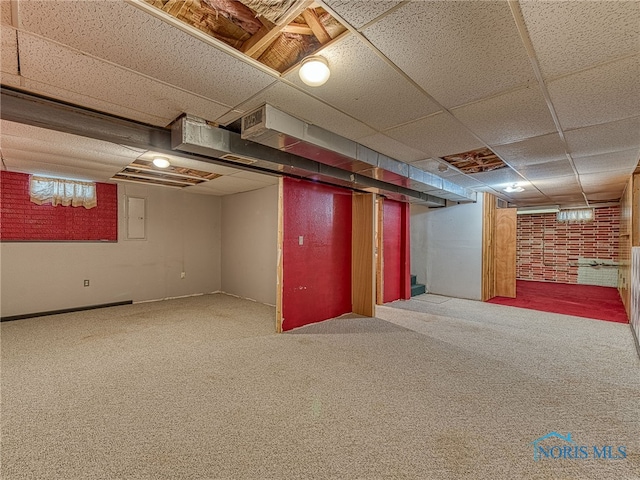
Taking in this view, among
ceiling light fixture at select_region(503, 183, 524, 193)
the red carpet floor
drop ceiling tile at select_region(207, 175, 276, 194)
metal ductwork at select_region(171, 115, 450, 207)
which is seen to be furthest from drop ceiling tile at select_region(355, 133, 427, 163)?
the red carpet floor

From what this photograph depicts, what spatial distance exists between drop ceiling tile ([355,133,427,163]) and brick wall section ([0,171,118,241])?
4.60 meters

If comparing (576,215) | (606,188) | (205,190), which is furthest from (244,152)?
(576,215)

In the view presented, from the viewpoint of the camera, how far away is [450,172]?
425 centimetres

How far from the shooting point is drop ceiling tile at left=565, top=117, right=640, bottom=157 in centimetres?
251

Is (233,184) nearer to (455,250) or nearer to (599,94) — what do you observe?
(599,94)

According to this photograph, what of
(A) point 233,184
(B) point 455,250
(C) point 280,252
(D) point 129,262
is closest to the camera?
(C) point 280,252

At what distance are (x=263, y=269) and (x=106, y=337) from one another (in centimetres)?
254

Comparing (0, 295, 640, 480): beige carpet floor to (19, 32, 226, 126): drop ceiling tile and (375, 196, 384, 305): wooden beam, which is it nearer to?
(375, 196, 384, 305): wooden beam

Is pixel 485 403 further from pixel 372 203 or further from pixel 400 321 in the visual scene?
pixel 372 203

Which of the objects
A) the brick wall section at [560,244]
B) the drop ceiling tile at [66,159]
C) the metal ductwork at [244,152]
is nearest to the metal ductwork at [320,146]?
the metal ductwork at [244,152]

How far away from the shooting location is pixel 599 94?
2.00 metres

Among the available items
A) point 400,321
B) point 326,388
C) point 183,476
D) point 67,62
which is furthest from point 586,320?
point 67,62

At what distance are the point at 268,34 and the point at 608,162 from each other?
14.2ft

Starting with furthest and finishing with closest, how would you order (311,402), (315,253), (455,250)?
(455,250) → (315,253) → (311,402)
